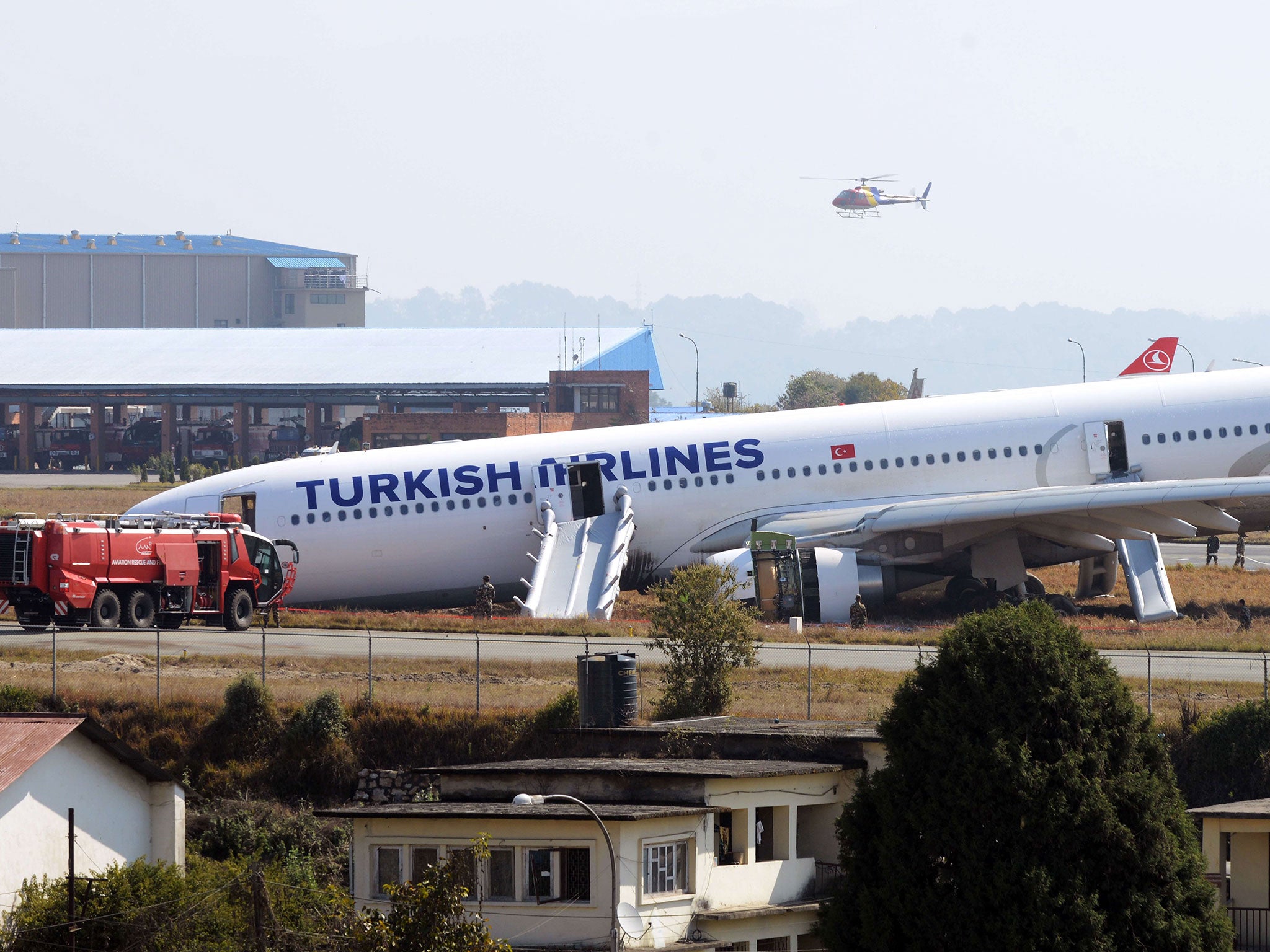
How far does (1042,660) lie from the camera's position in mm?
22203

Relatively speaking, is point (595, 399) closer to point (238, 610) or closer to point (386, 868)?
point (238, 610)

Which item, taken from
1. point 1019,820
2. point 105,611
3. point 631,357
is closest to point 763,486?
point 105,611

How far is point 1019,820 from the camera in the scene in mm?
20969

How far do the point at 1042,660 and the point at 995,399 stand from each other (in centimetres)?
2478

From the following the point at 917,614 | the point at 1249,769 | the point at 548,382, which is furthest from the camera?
the point at 548,382

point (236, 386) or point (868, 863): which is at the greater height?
point (236, 386)

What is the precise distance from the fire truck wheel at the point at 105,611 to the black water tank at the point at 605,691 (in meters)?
15.0

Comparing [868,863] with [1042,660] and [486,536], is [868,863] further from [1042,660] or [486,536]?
[486,536]

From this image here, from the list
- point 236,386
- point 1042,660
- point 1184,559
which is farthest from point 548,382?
point 1042,660

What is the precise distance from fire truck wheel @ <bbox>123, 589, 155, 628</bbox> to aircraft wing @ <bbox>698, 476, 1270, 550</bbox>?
52.1 feet

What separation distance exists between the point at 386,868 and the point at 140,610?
19.3m

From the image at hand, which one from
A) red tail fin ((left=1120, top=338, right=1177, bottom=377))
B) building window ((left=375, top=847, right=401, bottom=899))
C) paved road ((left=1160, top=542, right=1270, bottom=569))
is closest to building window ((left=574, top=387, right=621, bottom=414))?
red tail fin ((left=1120, top=338, right=1177, bottom=377))

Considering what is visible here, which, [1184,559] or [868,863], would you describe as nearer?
[868,863]

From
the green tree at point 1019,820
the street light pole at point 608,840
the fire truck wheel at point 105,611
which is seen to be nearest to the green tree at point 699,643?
the green tree at point 1019,820
